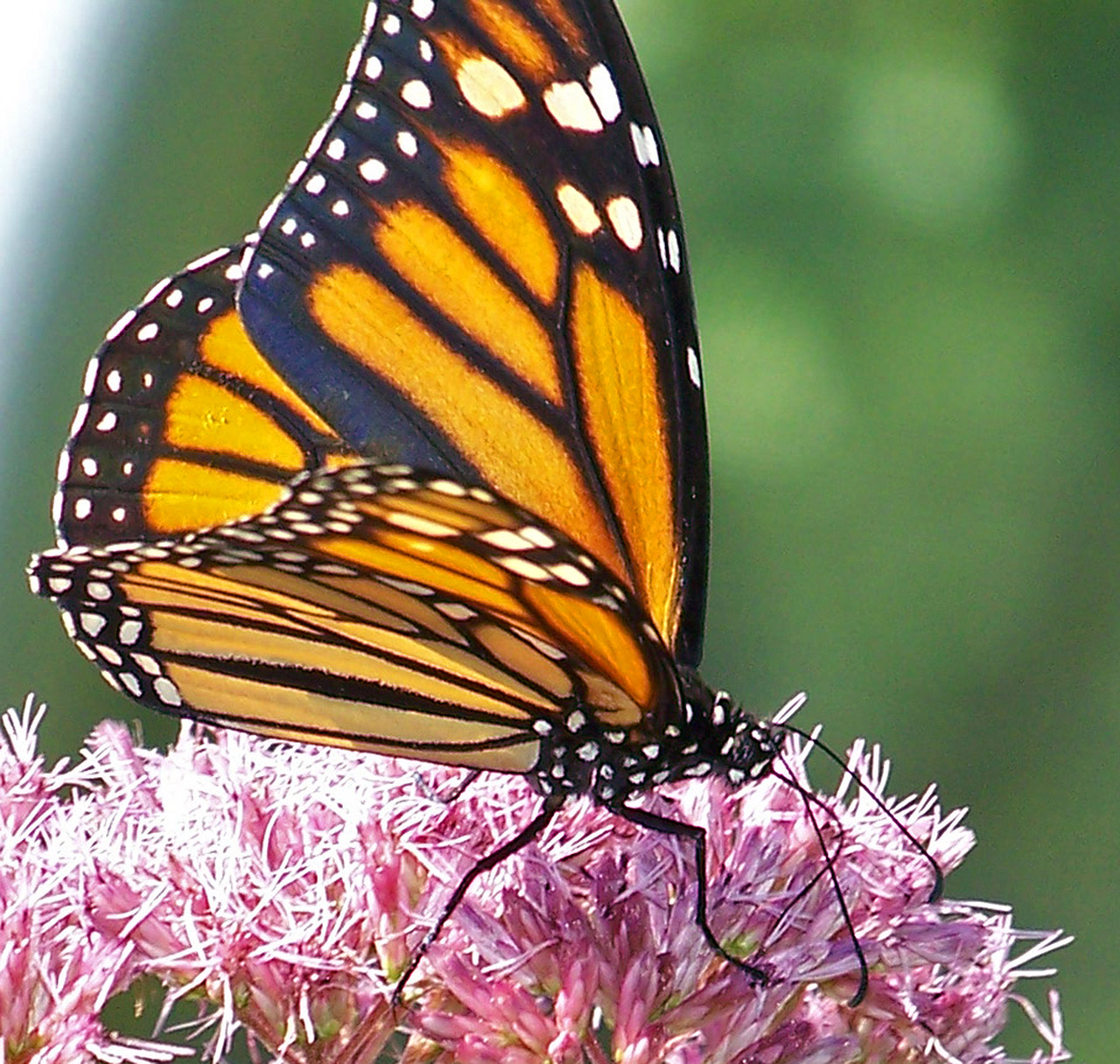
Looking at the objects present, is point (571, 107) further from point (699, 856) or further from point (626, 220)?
point (699, 856)

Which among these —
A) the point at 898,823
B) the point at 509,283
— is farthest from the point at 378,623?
the point at 898,823

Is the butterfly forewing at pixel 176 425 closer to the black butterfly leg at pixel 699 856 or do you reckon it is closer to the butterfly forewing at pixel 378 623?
the butterfly forewing at pixel 378 623

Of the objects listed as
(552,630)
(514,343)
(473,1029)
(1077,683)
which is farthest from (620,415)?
(1077,683)

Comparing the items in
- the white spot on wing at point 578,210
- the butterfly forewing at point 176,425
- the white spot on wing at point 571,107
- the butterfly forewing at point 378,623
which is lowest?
the butterfly forewing at point 378,623

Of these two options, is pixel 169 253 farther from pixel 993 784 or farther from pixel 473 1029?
pixel 473 1029

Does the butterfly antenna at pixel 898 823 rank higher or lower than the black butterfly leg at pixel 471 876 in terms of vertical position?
higher

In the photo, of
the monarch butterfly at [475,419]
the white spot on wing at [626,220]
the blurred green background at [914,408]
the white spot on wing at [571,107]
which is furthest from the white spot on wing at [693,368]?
the blurred green background at [914,408]

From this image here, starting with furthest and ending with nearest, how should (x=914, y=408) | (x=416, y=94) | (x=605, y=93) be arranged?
(x=914, y=408)
(x=416, y=94)
(x=605, y=93)

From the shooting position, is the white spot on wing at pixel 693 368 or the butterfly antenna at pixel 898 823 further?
the butterfly antenna at pixel 898 823
